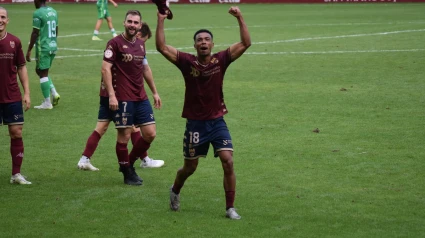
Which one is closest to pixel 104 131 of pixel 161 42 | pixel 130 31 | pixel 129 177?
pixel 129 177

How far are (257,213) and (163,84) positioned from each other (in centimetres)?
1102

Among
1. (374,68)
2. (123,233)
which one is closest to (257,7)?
(374,68)

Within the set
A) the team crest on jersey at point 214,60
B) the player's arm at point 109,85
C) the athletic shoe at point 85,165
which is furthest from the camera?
the athletic shoe at point 85,165

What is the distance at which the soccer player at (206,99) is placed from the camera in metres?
9.98

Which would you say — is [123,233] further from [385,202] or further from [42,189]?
[385,202]

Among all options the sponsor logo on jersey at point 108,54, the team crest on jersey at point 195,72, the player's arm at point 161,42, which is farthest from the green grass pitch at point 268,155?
the player's arm at point 161,42

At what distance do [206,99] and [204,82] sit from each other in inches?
7.9

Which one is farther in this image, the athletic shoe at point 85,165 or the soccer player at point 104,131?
the athletic shoe at point 85,165

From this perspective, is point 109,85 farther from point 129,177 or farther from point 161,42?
point 161,42

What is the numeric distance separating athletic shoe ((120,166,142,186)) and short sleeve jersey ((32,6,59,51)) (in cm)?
687

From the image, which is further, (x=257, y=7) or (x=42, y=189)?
(x=257, y=7)

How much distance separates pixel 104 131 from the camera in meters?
12.8

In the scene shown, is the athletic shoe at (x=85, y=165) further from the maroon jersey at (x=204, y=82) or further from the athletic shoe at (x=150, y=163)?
the maroon jersey at (x=204, y=82)

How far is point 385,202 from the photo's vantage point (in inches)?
415
